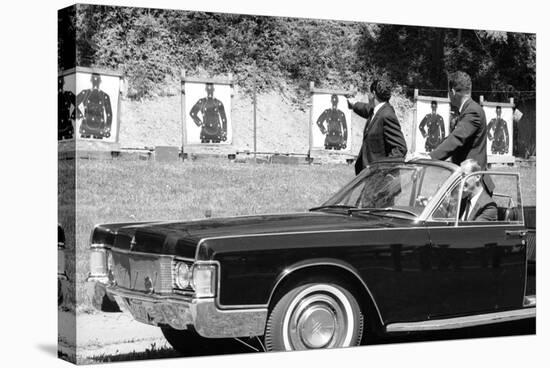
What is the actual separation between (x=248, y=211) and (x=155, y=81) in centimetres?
160

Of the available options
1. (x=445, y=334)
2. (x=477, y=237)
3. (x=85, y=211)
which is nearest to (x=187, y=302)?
→ (x=85, y=211)

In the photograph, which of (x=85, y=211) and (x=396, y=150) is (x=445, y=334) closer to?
(x=396, y=150)

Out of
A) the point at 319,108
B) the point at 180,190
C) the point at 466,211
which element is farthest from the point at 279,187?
the point at 466,211

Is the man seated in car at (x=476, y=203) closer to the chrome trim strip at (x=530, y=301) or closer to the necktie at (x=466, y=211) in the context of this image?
the necktie at (x=466, y=211)

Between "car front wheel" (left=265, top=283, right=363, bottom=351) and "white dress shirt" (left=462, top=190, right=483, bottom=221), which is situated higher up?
"white dress shirt" (left=462, top=190, right=483, bottom=221)

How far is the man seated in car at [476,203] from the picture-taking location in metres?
9.66

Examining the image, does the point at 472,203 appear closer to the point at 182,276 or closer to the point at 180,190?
the point at 180,190

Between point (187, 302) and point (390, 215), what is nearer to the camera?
point (187, 302)

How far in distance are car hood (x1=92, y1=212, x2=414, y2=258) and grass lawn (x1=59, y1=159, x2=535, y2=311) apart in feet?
0.83

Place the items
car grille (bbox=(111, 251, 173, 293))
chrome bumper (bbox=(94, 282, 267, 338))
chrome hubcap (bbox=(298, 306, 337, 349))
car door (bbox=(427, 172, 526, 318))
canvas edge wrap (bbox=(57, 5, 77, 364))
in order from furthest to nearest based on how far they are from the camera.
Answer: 1. car door (bbox=(427, 172, 526, 318))
2. canvas edge wrap (bbox=(57, 5, 77, 364))
3. chrome hubcap (bbox=(298, 306, 337, 349))
4. car grille (bbox=(111, 251, 173, 293))
5. chrome bumper (bbox=(94, 282, 267, 338))

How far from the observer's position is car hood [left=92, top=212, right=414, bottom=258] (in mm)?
8336

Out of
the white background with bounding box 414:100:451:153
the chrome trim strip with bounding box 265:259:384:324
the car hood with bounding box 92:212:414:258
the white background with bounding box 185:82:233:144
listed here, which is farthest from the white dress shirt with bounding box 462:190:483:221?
the white background with bounding box 185:82:233:144

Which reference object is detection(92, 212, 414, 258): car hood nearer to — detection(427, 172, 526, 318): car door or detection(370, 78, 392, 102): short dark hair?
detection(427, 172, 526, 318): car door

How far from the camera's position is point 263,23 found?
34.0 feet
